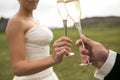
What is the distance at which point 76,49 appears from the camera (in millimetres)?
4930

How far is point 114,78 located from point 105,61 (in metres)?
0.14

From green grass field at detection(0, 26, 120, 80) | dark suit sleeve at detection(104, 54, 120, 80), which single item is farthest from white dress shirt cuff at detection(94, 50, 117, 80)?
green grass field at detection(0, 26, 120, 80)

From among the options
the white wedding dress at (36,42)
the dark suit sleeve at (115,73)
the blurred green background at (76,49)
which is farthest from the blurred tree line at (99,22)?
the dark suit sleeve at (115,73)

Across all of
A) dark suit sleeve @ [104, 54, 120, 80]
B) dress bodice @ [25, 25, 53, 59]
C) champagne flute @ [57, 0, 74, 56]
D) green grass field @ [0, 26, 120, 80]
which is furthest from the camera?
green grass field @ [0, 26, 120, 80]

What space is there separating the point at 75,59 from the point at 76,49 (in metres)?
0.16

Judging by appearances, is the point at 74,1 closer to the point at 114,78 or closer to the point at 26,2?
the point at 114,78

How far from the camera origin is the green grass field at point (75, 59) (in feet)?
15.0

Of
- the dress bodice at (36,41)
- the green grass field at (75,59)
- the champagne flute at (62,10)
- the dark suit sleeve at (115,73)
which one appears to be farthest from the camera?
the green grass field at (75,59)

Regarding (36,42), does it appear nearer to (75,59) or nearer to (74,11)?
(74,11)

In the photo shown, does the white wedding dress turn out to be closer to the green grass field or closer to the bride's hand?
the bride's hand

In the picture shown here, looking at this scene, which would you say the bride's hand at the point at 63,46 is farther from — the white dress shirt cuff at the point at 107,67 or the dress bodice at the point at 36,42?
the dress bodice at the point at 36,42

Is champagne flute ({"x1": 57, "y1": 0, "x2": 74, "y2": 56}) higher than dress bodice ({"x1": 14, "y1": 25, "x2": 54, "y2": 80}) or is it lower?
higher

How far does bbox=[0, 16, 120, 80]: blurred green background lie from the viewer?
457cm

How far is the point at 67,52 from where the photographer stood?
4.22 feet
